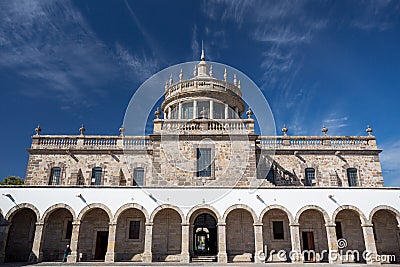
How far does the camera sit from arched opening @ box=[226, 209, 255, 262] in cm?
1803

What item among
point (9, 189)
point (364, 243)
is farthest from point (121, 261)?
point (364, 243)

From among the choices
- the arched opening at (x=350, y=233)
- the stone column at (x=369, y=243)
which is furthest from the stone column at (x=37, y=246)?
the stone column at (x=369, y=243)

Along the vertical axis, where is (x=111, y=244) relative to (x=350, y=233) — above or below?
below

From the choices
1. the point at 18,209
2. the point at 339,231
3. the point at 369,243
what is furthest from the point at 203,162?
the point at 18,209

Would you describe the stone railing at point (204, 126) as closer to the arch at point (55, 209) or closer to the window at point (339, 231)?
the arch at point (55, 209)

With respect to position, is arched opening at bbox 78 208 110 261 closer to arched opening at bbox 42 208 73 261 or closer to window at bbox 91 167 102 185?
arched opening at bbox 42 208 73 261

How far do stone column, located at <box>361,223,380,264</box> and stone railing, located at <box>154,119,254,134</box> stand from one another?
8642 mm

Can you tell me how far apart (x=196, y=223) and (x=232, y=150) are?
5486 millimetres

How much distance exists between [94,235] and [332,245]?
1401 cm

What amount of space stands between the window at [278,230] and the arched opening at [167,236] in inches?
228

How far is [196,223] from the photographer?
2056 cm

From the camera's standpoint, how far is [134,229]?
19.1 m

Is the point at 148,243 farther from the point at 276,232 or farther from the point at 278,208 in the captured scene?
the point at 276,232

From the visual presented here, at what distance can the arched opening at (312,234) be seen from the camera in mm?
18469
